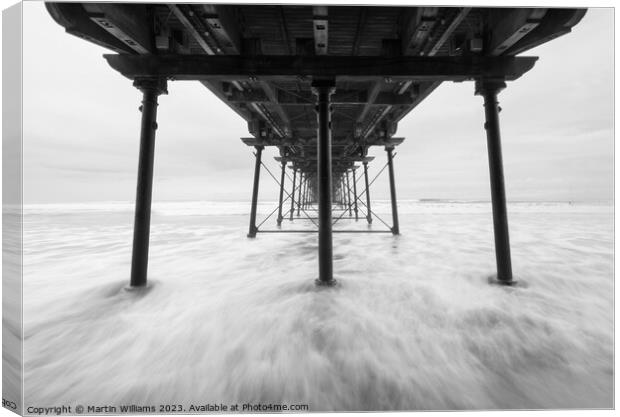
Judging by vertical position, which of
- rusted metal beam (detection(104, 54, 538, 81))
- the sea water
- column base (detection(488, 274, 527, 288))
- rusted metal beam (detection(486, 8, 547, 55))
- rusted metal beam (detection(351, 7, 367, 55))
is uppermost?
rusted metal beam (detection(351, 7, 367, 55))

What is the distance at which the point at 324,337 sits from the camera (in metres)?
2.60

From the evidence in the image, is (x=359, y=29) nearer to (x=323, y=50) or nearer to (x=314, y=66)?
(x=323, y=50)

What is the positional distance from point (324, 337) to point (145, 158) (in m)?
3.52

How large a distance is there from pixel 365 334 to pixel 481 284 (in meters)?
2.63

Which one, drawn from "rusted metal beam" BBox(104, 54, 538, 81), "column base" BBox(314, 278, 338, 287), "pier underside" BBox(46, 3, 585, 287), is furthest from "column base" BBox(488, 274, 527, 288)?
"rusted metal beam" BBox(104, 54, 538, 81)

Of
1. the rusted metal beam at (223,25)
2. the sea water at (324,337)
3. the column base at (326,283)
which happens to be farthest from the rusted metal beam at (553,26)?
the column base at (326,283)

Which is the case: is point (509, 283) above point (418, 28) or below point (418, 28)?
below

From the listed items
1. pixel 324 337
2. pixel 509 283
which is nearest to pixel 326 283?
pixel 324 337

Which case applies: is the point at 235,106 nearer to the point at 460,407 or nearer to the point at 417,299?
the point at 417,299

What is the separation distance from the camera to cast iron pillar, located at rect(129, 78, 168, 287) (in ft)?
12.1

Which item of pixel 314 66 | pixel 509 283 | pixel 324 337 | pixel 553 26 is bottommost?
pixel 324 337

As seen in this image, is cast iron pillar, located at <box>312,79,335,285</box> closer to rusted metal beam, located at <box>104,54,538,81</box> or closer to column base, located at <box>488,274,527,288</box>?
rusted metal beam, located at <box>104,54,538,81</box>

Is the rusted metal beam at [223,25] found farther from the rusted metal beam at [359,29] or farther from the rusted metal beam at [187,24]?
the rusted metal beam at [359,29]

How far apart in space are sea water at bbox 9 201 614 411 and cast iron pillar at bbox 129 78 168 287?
0.84 m
